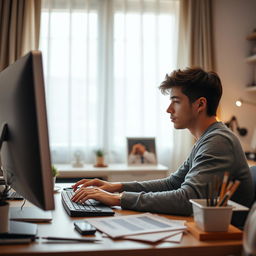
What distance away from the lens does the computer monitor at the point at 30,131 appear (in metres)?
0.87

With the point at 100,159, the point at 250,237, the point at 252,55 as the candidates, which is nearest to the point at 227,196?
the point at 250,237

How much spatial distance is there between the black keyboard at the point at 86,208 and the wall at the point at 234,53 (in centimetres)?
268

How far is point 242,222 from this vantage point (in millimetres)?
1342

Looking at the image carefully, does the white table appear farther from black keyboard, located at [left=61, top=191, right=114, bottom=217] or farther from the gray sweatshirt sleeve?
the gray sweatshirt sleeve

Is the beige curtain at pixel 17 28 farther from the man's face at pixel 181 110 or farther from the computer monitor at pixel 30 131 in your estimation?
the computer monitor at pixel 30 131

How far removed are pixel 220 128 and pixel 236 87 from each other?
2.50 metres

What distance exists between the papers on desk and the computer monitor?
0.73ft

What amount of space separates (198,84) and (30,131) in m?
0.89

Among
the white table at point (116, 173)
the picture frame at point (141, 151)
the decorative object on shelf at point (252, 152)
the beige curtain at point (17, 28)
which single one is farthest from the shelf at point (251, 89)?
the beige curtain at point (17, 28)

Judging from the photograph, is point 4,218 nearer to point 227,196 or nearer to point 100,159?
point 227,196

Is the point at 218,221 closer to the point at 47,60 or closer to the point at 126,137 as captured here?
the point at 126,137

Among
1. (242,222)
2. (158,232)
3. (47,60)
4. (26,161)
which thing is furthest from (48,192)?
(47,60)

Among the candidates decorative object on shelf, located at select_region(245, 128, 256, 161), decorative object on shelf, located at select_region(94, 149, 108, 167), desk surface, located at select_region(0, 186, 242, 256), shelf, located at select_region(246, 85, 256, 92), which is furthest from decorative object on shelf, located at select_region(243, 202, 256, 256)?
shelf, located at select_region(246, 85, 256, 92)

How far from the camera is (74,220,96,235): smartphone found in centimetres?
103
